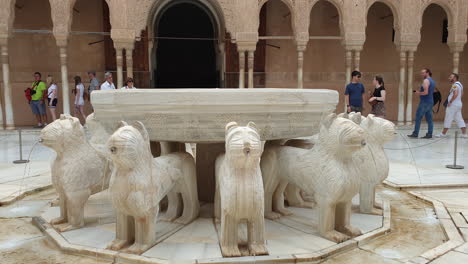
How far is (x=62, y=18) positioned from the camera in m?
10.7

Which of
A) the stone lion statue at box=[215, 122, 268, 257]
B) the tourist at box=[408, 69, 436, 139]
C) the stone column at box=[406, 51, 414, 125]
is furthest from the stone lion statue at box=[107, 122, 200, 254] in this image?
the stone column at box=[406, 51, 414, 125]

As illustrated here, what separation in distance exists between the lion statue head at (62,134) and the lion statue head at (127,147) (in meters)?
0.80

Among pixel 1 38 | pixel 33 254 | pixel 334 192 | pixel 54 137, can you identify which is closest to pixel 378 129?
pixel 334 192

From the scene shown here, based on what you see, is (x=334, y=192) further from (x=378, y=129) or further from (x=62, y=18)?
(x=62, y=18)

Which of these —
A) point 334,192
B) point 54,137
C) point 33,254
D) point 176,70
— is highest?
point 176,70

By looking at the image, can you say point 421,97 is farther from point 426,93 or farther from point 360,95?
point 360,95

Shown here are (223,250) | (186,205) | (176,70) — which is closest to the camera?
(223,250)

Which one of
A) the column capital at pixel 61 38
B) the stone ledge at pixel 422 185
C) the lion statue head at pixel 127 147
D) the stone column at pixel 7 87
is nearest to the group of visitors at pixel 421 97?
the stone ledge at pixel 422 185

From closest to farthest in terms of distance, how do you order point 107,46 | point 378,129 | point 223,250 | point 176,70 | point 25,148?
1. point 223,250
2. point 378,129
3. point 25,148
4. point 107,46
5. point 176,70

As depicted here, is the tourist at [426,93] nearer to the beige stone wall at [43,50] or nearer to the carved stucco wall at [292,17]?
the carved stucco wall at [292,17]

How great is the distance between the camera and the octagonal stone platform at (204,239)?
9.48 feet

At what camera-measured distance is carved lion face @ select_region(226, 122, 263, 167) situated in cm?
270

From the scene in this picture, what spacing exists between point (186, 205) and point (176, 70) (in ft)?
45.3

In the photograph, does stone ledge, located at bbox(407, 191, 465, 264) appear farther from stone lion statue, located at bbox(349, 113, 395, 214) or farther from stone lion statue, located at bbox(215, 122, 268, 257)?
stone lion statue, located at bbox(215, 122, 268, 257)
